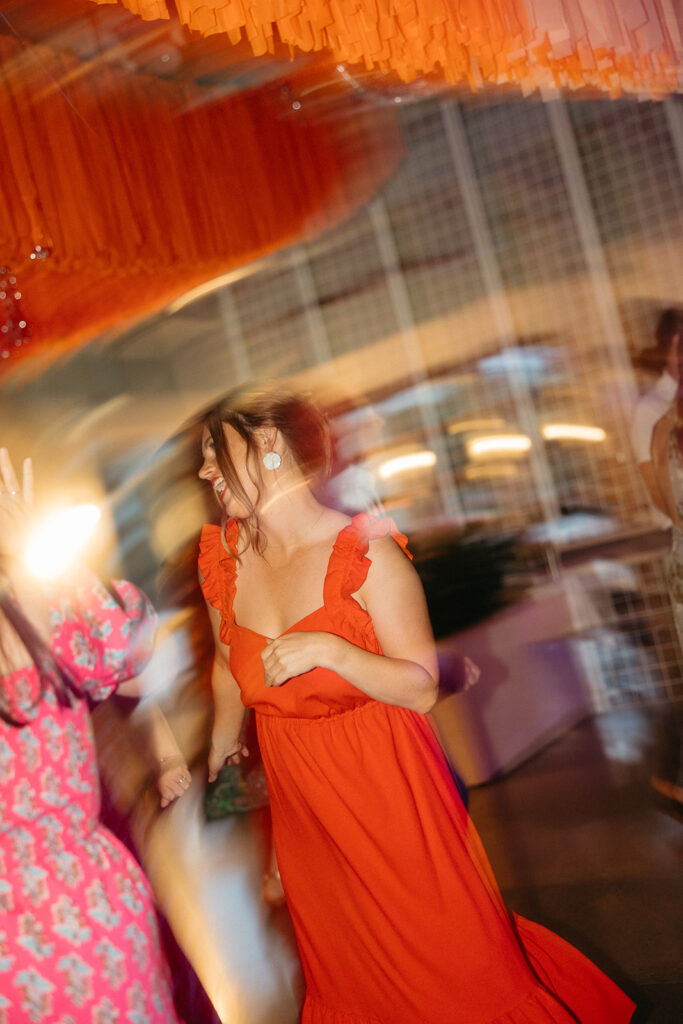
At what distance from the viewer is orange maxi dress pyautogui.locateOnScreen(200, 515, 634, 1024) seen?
3.73ft

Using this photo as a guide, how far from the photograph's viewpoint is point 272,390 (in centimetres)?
124

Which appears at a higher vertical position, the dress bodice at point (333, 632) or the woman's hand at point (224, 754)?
the dress bodice at point (333, 632)

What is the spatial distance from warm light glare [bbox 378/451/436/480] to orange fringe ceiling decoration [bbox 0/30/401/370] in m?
0.94

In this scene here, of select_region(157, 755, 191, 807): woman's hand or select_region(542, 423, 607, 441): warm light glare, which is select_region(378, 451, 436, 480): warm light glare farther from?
select_region(157, 755, 191, 807): woman's hand

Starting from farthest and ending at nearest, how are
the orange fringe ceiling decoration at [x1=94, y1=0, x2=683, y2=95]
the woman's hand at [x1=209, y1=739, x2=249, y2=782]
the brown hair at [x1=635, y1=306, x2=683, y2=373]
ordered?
the brown hair at [x1=635, y1=306, x2=683, y2=373] → the woman's hand at [x1=209, y1=739, x2=249, y2=782] → the orange fringe ceiling decoration at [x1=94, y1=0, x2=683, y2=95]

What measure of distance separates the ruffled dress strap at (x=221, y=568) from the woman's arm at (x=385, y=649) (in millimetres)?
121

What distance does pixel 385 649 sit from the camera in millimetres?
1150

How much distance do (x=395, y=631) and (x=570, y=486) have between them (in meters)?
1.99

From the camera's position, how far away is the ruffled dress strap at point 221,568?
4.02 ft

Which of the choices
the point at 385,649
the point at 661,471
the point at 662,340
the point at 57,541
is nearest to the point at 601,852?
the point at 661,471

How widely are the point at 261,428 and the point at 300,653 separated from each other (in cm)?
33

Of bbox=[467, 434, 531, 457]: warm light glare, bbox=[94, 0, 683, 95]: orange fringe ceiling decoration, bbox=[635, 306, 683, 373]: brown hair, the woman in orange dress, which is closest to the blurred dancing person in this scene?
bbox=[635, 306, 683, 373]: brown hair

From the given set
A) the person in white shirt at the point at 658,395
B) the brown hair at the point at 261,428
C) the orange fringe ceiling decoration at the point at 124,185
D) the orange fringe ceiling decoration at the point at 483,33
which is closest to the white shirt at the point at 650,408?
the person in white shirt at the point at 658,395

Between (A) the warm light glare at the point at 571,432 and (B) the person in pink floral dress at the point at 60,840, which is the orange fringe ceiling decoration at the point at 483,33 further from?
(A) the warm light glare at the point at 571,432
